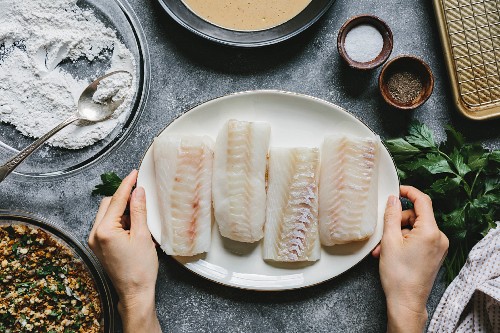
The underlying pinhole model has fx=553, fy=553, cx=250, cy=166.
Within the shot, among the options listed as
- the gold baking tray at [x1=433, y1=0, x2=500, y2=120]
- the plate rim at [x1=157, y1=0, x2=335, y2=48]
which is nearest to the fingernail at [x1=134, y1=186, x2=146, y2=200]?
the plate rim at [x1=157, y1=0, x2=335, y2=48]

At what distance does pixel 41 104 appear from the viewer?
1.82m

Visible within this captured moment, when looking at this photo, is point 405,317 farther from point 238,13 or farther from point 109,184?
point 238,13

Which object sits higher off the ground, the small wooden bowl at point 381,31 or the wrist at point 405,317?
the small wooden bowl at point 381,31

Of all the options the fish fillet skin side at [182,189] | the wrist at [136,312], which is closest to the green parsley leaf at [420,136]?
the fish fillet skin side at [182,189]

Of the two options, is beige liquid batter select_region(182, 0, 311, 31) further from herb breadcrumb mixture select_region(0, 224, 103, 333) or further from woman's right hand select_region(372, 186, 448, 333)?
herb breadcrumb mixture select_region(0, 224, 103, 333)

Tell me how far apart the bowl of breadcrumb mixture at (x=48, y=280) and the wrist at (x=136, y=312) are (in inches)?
3.4

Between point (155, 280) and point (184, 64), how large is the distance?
2.42ft

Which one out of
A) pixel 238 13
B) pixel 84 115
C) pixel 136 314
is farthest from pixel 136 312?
pixel 238 13

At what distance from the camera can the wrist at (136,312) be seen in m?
1.74

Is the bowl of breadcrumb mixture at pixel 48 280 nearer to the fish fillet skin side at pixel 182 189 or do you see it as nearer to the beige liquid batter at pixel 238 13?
the fish fillet skin side at pixel 182 189

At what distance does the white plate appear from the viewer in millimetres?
1811

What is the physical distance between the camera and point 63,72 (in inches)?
72.9

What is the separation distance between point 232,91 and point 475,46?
847mm

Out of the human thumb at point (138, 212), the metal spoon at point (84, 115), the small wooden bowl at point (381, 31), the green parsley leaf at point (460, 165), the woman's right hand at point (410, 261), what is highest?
the small wooden bowl at point (381, 31)
